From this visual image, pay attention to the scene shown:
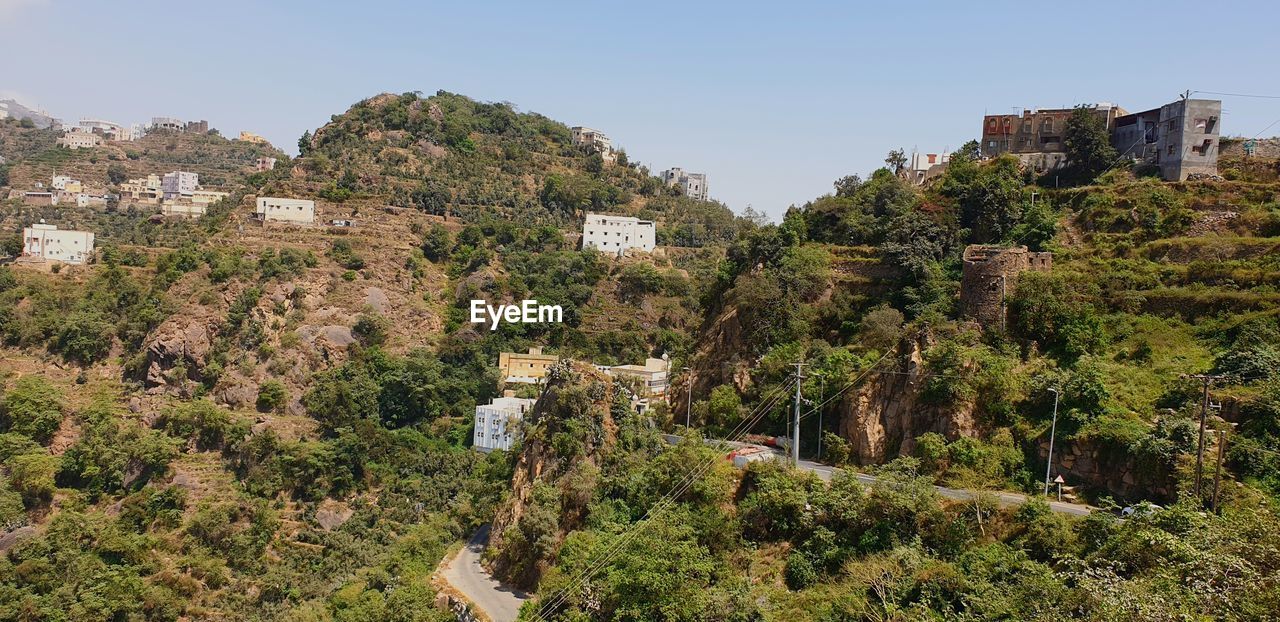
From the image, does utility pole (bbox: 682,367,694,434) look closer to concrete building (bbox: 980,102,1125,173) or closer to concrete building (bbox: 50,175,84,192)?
concrete building (bbox: 980,102,1125,173)

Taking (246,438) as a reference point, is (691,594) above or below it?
above

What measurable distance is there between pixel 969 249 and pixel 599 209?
49.0m

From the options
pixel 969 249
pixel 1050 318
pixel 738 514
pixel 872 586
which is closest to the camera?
pixel 872 586

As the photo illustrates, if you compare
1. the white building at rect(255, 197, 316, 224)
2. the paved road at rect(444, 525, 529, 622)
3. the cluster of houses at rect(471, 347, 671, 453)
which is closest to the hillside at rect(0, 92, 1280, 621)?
the paved road at rect(444, 525, 529, 622)

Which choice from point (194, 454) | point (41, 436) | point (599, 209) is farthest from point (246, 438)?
point (599, 209)

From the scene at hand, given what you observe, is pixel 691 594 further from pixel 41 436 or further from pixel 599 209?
pixel 599 209

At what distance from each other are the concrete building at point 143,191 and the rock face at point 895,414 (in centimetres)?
8276

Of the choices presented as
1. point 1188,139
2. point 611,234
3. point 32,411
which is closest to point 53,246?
point 32,411

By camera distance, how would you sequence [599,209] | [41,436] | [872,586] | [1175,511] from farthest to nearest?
[599,209]
[41,436]
[872,586]
[1175,511]

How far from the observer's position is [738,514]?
65.6 ft

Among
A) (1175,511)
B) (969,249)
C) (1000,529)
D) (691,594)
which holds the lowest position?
(691,594)

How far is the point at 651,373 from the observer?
4466 centimetres

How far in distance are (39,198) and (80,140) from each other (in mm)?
27200

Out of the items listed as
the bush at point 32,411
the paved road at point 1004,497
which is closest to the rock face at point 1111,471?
the paved road at point 1004,497
